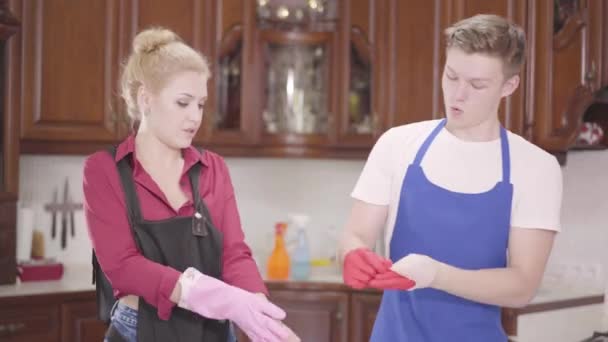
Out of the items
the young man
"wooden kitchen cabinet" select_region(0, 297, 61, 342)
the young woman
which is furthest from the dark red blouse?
"wooden kitchen cabinet" select_region(0, 297, 61, 342)

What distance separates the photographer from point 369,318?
2965 mm

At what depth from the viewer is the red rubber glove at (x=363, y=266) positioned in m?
1.43

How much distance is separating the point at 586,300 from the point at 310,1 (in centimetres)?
160

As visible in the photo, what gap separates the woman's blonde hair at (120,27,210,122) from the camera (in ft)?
5.30

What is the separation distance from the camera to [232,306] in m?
1.49

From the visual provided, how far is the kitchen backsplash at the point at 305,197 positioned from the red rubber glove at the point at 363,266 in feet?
6.37

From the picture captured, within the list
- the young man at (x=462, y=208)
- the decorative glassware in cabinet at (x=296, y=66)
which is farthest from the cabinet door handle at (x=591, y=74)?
the young man at (x=462, y=208)

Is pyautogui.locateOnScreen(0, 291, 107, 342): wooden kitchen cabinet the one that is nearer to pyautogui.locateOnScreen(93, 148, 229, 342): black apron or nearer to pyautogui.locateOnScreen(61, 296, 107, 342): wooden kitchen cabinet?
pyautogui.locateOnScreen(61, 296, 107, 342): wooden kitchen cabinet

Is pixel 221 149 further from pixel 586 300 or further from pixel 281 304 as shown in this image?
pixel 586 300

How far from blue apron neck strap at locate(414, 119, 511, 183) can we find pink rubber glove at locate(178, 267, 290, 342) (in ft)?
1.45

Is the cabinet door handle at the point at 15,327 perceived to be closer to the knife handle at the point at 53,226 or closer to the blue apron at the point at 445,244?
the knife handle at the point at 53,226

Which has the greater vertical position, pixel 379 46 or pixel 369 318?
pixel 379 46

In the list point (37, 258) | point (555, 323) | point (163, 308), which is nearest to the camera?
point (163, 308)

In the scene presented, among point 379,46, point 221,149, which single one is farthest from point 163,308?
point 379,46
